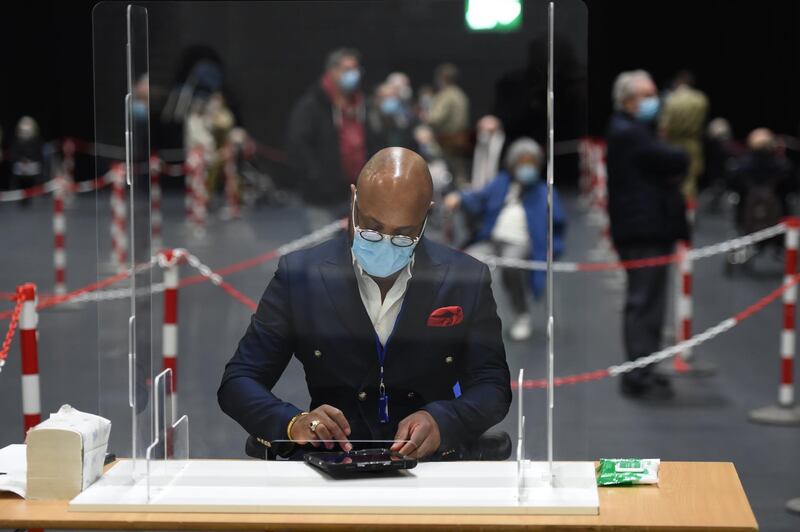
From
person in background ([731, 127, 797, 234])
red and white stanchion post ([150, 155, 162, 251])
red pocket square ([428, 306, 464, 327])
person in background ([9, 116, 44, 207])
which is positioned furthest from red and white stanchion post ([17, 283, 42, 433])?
person in background ([9, 116, 44, 207])

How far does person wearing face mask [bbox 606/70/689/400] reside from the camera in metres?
7.23

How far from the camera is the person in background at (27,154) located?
64.7 ft

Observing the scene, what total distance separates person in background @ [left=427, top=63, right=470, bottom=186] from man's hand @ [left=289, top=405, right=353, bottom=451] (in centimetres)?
68

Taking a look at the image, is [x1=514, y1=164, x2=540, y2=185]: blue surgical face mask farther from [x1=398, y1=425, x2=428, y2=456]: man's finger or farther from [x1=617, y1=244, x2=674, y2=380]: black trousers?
[x1=617, y1=244, x2=674, y2=380]: black trousers

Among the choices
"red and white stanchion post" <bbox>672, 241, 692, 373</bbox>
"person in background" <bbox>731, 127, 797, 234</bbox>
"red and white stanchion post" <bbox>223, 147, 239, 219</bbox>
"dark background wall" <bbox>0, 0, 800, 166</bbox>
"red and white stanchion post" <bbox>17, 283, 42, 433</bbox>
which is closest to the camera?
"red and white stanchion post" <bbox>223, 147, 239, 219</bbox>

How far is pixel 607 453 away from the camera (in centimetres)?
611

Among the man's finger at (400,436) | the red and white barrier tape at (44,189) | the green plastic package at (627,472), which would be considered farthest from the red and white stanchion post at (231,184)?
the red and white barrier tape at (44,189)

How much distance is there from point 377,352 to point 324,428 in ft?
0.74

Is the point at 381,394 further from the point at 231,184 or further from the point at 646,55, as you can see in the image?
the point at 646,55

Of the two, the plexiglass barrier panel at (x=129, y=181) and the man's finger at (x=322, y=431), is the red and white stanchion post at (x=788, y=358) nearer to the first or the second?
the man's finger at (x=322, y=431)

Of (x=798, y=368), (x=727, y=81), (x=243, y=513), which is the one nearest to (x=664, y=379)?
(x=798, y=368)

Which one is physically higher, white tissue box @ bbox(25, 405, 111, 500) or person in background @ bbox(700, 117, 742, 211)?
person in background @ bbox(700, 117, 742, 211)

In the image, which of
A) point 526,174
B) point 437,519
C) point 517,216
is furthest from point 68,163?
point 437,519

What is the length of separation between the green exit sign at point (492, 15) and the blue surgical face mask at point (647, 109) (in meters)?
4.18
